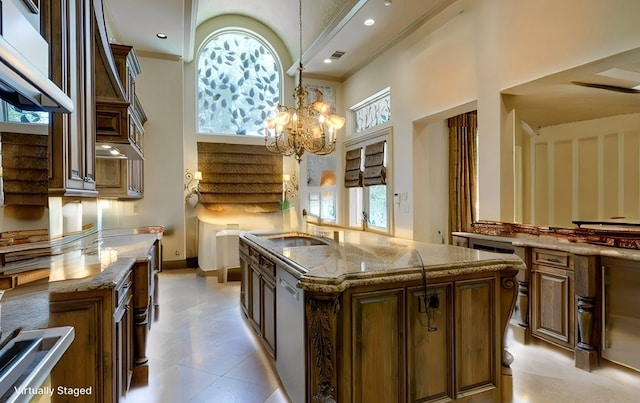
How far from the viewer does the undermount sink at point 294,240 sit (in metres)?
2.95

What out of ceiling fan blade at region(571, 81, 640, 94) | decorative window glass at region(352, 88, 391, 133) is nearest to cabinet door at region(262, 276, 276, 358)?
ceiling fan blade at region(571, 81, 640, 94)

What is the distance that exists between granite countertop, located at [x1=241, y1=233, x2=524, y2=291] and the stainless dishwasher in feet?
0.52

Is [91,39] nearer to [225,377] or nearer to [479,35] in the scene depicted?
[225,377]

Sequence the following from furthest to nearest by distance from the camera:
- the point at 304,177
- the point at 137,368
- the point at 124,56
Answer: the point at 304,177
the point at 124,56
the point at 137,368

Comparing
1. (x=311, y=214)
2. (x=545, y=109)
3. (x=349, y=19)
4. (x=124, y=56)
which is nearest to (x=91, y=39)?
(x=124, y=56)

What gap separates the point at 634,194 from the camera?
359cm

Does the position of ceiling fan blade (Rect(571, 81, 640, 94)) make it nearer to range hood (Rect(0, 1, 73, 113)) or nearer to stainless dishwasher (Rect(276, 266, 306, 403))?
stainless dishwasher (Rect(276, 266, 306, 403))

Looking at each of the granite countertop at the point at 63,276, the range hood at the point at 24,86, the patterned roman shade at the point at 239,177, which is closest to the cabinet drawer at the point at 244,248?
the granite countertop at the point at 63,276

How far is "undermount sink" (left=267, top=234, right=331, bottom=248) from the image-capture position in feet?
9.68

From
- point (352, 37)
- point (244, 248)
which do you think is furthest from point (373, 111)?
point (244, 248)

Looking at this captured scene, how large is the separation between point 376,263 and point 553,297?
1905mm

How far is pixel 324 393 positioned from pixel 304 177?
5213 mm

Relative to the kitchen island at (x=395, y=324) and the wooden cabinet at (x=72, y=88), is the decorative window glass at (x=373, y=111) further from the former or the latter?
the wooden cabinet at (x=72, y=88)

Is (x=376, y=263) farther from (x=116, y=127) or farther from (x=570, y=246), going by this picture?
(x=116, y=127)
